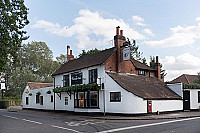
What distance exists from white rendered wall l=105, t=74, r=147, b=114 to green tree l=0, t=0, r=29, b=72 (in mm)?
8689

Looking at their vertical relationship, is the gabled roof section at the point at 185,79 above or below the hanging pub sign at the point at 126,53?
below

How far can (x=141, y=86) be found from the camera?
2238 cm

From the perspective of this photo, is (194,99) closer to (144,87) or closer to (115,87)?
(144,87)

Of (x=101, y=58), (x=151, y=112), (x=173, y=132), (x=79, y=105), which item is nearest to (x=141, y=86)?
(x=151, y=112)

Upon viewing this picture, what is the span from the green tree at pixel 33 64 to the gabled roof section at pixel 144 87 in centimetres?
3550

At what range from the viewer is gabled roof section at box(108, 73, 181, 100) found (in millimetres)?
20694

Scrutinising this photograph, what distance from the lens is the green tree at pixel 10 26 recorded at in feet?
60.5

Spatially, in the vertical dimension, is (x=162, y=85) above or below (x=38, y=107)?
above

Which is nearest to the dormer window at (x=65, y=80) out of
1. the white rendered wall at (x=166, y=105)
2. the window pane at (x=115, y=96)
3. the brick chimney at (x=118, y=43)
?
the brick chimney at (x=118, y=43)

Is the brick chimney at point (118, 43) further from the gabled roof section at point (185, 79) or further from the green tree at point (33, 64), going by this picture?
the green tree at point (33, 64)

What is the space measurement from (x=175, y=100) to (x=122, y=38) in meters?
8.03

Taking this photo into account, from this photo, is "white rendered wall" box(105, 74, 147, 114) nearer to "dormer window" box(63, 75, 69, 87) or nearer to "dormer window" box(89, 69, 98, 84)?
"dormer window" box(89, 69, 98, 84)

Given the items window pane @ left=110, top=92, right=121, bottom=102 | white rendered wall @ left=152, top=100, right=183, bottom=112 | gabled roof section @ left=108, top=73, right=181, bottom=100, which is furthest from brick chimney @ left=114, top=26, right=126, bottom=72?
white rendered wall @ left=152, top=100, right=183, bottom=112

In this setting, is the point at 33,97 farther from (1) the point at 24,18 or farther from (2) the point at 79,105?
(1) the point at 24,18
